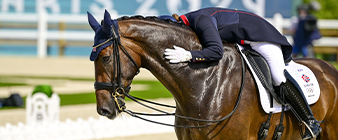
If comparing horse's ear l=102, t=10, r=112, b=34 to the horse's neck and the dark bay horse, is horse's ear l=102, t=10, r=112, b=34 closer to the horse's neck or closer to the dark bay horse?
the dark bay horse

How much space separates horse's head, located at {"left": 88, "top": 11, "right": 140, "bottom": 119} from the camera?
10.2 feet

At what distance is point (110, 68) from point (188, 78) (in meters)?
0.63

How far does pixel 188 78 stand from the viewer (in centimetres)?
335

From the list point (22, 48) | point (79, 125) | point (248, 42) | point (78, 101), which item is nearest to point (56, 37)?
point (22, 48)

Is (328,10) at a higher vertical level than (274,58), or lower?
higher

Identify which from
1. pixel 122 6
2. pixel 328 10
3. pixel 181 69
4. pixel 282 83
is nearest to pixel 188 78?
pixel 181 69

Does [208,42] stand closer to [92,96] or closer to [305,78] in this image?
[305,78]

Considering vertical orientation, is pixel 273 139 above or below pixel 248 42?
below

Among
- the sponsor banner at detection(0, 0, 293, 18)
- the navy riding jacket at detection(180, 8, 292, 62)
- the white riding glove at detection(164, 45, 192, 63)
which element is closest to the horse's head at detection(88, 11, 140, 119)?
the white riding glove at detection(164, 45, 192, 63)

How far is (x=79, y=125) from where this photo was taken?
5781 millimetres

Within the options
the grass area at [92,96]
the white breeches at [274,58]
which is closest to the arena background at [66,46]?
the grass area at [92,96]

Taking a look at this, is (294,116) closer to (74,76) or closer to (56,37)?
(74,76)

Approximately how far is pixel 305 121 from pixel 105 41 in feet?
6.33

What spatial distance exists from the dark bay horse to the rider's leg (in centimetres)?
22
